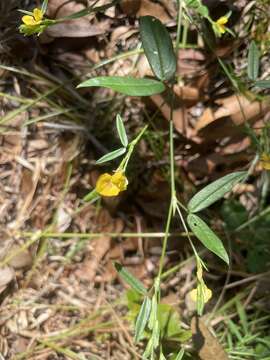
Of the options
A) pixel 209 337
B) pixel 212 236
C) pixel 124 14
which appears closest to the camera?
pixel 212 236

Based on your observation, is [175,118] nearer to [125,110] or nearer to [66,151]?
[125,110]

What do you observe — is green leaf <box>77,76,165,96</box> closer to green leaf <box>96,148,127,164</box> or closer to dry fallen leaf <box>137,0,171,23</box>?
green leaf <box>96,148,127,164</box>

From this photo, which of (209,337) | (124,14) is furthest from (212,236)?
(124,14)

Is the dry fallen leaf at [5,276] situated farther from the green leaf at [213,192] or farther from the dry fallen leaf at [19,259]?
the green leaf at [213,192]

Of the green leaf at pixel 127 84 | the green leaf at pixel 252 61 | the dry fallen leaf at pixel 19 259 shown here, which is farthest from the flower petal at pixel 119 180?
the dry fallen leaf at pixel 19 259

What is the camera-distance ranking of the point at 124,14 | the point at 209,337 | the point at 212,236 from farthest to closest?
the point at 124,14
the point at 209,337
the point at 212,236

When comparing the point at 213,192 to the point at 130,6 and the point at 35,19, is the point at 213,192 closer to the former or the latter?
the point at 35,19

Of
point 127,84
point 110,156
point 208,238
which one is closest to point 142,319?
point 208,238
